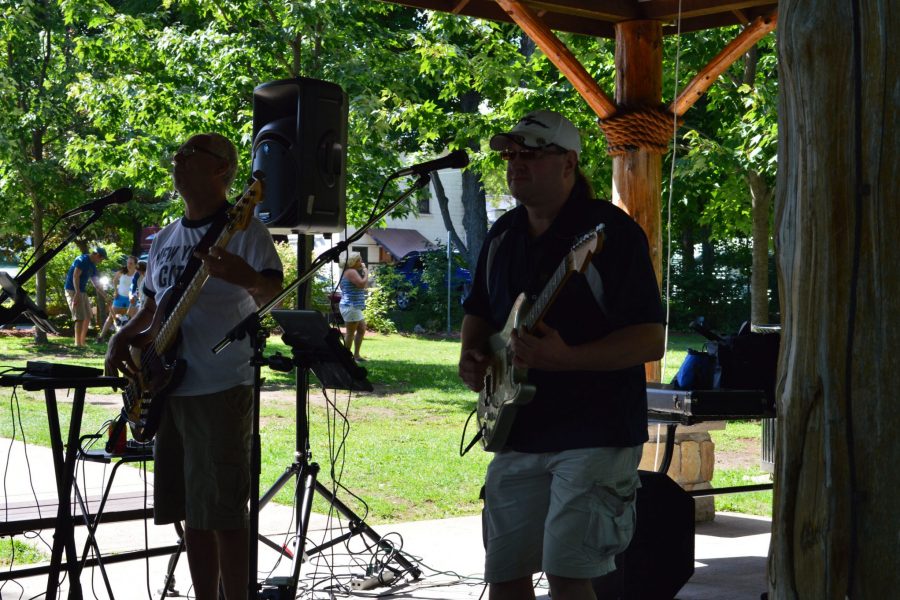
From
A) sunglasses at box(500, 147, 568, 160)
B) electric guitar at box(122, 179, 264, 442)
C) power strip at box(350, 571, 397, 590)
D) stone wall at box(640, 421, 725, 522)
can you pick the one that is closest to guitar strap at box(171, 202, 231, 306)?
electric guitar at box(122, 179, 264, 442)

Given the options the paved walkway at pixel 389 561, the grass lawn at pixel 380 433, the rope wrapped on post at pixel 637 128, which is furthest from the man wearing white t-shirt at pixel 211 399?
the rope wrapped on post at pixel 637 128

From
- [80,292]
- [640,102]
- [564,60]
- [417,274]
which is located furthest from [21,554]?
[417,274]

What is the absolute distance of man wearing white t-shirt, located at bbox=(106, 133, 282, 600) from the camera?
12.6 ft

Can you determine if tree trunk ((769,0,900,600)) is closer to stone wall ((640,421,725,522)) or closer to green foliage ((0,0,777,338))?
stone wall ((640,421,725,522))

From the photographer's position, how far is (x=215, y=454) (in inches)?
152

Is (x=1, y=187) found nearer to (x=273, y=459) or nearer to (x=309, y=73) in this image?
(x=309, y=73)

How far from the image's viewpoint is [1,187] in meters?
16.5

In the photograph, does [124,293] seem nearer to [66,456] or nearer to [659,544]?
[66,456]

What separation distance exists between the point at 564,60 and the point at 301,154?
181 centimetres

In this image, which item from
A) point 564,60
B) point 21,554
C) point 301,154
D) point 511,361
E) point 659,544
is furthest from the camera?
point 564,60

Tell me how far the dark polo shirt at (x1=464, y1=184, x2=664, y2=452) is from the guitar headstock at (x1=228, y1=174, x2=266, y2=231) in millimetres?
1138

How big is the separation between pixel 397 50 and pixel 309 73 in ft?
8.63

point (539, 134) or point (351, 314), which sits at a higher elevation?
point (539, 134)

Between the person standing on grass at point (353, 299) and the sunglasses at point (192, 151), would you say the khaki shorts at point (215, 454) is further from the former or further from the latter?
the person standing on grass at point (353, 299)
